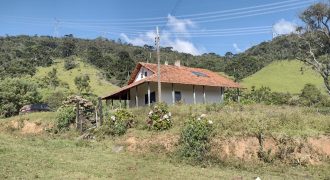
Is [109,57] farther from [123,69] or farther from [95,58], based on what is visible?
[123,69]

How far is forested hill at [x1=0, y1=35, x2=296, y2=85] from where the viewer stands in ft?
277

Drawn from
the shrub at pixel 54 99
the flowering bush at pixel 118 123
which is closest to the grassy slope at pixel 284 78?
the shrub at pixel 54 99

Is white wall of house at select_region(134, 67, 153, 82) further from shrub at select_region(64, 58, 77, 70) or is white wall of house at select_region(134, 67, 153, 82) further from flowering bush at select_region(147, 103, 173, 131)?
shrub at select_region(64, 58, 77, 70)

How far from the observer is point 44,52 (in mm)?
101125

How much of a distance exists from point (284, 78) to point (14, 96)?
162 ft

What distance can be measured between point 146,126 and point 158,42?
8.53 metres

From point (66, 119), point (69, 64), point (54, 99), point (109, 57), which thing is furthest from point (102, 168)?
point (109, 57)

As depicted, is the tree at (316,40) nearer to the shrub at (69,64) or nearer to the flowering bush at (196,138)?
the flowering bush at (196,138)

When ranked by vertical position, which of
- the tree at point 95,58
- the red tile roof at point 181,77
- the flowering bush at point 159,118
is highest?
the tree at point 95,58

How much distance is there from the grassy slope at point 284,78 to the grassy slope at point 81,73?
2442 centimetres

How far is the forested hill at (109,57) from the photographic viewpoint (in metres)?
84.3

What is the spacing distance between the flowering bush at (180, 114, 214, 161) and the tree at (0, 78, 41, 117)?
111 feet

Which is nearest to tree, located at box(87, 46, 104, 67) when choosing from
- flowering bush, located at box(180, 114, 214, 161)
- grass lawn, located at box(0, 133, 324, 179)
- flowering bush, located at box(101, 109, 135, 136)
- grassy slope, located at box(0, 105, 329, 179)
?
flowering bush, located at box(101, 109, 135, 136)

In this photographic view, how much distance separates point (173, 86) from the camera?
37656mm
